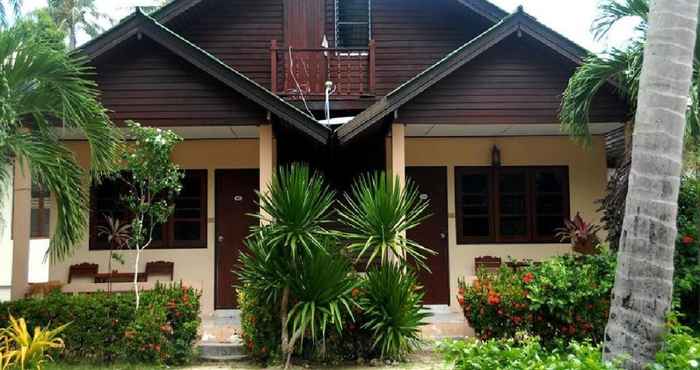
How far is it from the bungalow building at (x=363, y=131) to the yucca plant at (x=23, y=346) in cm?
257

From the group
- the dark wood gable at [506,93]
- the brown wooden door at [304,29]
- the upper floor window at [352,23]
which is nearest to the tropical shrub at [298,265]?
the dark wood gable at [506,93]

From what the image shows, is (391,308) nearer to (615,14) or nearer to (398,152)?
(398,152)

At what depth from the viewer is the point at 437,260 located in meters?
11.3

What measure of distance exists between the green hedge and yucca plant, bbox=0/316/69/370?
0.27m

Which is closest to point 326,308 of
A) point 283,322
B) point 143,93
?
point 283,322

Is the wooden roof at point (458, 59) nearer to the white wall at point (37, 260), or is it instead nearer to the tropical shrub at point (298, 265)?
the tropical shrub at point (298, 265)

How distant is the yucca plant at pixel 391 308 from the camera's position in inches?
289

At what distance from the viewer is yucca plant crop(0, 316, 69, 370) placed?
657 centimetres

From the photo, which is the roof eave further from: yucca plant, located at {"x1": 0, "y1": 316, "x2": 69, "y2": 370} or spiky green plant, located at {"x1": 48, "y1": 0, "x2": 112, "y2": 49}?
spiky green plant, located at {"x1": 48, "y1": 0, "x2": 112, "y2": 49}

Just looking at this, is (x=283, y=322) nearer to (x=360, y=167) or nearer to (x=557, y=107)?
(x=360, y=167)

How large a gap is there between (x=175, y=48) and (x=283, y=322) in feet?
14.4

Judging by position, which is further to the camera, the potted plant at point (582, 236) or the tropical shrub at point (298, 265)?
the potted plant at point (582, 236)

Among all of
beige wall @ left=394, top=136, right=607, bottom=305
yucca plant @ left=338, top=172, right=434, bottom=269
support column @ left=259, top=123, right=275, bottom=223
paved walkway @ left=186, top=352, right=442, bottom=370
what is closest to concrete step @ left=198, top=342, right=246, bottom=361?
paved walkway @ left=186, top=352, right=442, bottom=370

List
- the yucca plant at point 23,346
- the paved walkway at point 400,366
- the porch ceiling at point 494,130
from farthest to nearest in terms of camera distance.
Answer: the porch ceiling at point 494,130 → the paved walkway at point 400,366 → the yucca plant at point 23,346
